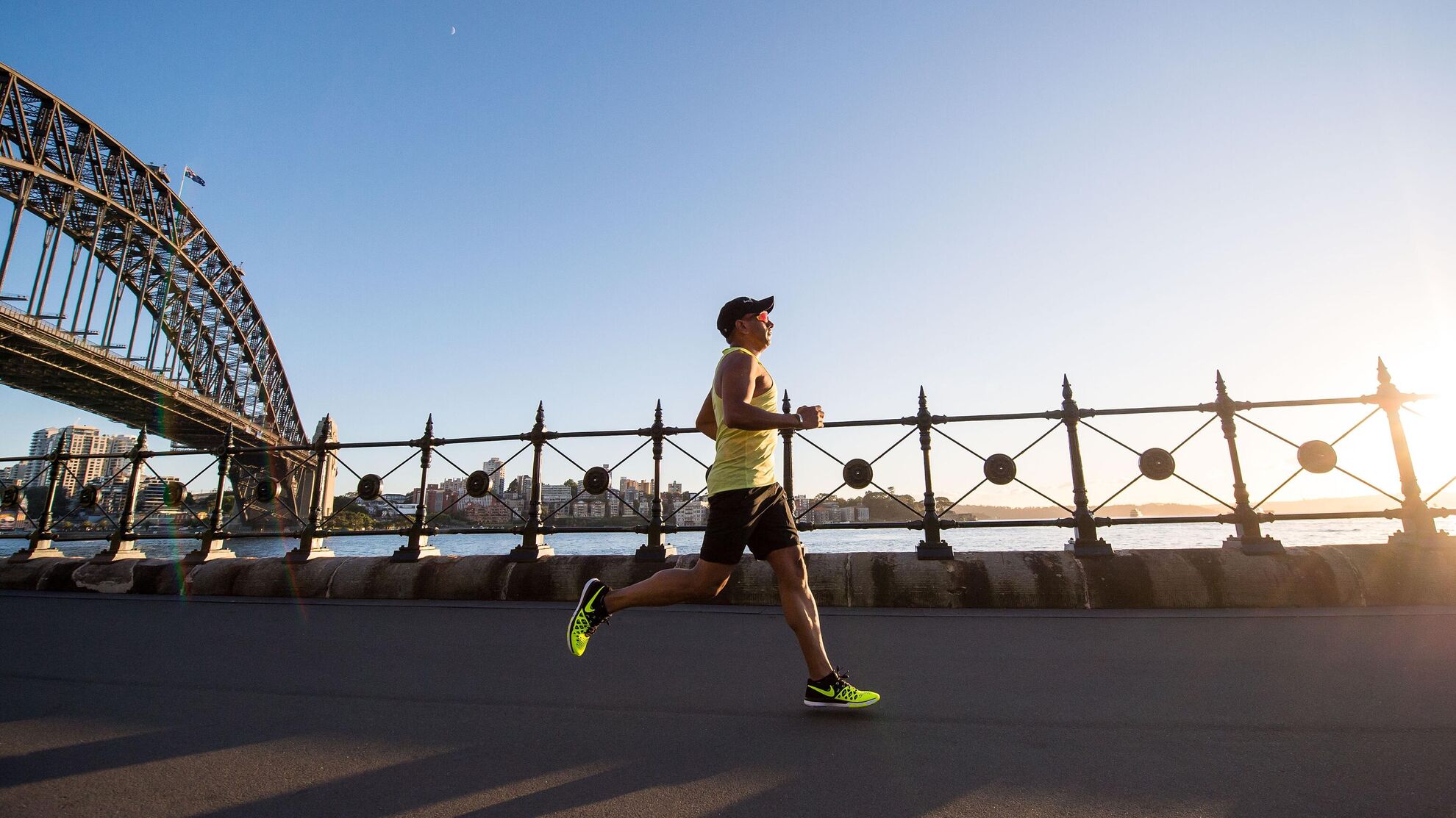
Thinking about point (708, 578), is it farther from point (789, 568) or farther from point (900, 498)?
point (900, 498)

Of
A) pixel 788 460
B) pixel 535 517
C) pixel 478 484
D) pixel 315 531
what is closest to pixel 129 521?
pixel 315 531

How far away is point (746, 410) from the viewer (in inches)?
105

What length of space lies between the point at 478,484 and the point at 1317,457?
25.6 feet

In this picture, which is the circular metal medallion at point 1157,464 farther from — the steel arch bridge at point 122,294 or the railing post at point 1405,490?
the steel arch bridge at point 122,294

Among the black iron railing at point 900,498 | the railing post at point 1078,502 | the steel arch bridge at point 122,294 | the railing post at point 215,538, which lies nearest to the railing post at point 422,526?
the black iron railing at point 900,498

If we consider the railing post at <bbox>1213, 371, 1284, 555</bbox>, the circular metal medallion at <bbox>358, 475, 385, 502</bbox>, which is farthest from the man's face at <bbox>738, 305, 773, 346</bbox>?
the circular metal medallion at <bbox>358, 475, 385, 502</bbox>

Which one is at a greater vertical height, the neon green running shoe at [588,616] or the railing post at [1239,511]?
the railing post at [1239,511]

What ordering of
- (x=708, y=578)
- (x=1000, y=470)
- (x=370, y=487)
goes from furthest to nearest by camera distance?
(x=370, y=487) < (x=1000, y=470) < (x=708, y=578)

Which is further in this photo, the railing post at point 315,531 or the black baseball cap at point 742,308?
the railing post at point 315,531

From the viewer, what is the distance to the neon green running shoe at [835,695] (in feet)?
7.79

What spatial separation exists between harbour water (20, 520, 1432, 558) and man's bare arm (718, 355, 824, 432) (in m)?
2.48

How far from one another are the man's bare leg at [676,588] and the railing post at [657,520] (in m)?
2.50

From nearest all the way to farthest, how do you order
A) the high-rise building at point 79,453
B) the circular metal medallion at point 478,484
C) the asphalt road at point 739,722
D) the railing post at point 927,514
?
the asphalt road at point 739,722 → the railing post at point 927,514 → the circular metal medallion at point 478,484 → the high-rise building at point 79,453

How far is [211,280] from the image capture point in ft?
188
